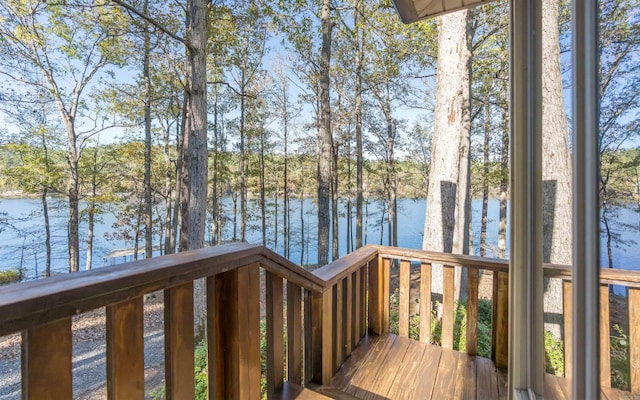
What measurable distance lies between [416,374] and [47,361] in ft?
6.61

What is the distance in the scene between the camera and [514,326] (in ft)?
4.55

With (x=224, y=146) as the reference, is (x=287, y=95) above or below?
above

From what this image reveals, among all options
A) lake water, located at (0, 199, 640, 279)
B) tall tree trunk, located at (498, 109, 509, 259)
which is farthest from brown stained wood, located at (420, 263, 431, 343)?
lake water, located at (0, 199, 640, 279)

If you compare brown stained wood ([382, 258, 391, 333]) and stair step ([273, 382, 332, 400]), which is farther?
brown stained wood ([382, 258, 391, 333])

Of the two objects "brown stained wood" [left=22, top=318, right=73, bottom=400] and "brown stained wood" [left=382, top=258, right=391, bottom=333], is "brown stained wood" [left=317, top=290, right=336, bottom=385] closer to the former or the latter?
"brown stained wood" [left=382, top=258, right=391, bottom=333]

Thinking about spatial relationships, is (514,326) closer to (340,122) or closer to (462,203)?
(462,203)

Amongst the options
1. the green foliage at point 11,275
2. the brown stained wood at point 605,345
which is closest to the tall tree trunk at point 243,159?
the green foliage at point 11,275

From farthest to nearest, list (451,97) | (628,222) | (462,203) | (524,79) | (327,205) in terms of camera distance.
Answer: (327,205)
(462,203)
(451,97)
(524,79)
(628,222)

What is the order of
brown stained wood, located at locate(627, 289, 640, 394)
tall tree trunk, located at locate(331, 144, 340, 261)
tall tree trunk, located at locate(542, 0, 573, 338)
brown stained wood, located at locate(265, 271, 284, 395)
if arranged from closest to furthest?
brown stained wood, located at locate(627, 289, 640, 394) → tall tree trunk, located at locate(542, 0, 573, 338) → brown stained wood, located at locate(265, 271, 284, 395) → tall tree trunk, located at locate(331, 144, 340, 261)

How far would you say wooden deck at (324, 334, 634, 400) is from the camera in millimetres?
A: 1801

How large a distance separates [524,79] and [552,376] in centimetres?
124

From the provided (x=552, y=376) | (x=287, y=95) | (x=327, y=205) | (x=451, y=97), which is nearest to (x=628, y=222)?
(x=552, y=376)

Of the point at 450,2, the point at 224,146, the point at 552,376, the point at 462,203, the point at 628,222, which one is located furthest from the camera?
the point at 224,146

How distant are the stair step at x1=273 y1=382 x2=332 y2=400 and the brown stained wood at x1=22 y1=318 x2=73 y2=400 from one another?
996 millimetres
